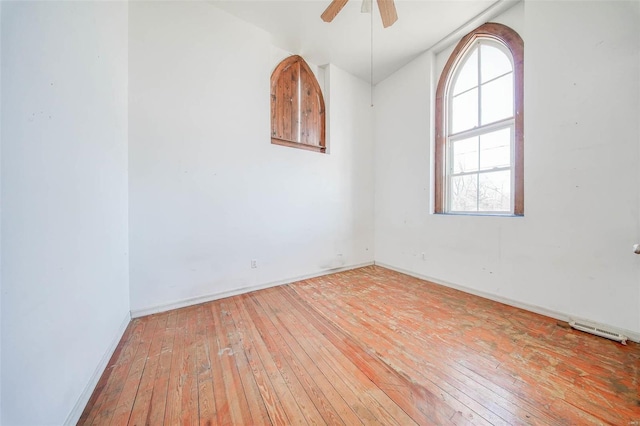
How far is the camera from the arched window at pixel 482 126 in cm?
239

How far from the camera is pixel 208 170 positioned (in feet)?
8.18

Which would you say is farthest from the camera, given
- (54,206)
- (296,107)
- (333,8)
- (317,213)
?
(317,213)

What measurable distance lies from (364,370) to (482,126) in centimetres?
306

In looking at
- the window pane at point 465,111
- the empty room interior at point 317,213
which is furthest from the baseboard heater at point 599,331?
the window pane at point 465,111

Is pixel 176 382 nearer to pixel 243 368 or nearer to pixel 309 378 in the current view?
pixel 243 368

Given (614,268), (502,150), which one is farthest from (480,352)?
(502,150)

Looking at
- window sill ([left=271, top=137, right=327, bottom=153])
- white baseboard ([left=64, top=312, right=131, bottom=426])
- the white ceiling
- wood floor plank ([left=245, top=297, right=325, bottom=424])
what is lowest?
wood floor plank ([left=245, top=297, right=325, bottom=424])

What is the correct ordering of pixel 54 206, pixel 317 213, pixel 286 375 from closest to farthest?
pixel 54 206, pixel 286 375, pixel 317 213

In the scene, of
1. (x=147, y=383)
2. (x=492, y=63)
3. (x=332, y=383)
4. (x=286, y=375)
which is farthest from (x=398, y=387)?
(x=492, y=63)

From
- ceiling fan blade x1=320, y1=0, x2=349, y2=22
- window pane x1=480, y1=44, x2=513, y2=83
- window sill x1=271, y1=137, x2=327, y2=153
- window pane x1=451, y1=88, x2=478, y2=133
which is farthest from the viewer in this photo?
window sill x1=271, y1=137, x2=327, y2=153

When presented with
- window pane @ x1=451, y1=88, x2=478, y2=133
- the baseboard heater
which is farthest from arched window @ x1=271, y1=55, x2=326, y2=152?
the baseboard heater

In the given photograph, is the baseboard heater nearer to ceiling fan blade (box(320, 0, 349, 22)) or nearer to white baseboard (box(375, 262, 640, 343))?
white baseboard (box(375, 262, 640, 343))

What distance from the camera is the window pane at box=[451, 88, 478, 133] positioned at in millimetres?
2809

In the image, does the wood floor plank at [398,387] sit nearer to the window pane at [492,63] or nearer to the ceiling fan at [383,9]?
the ceiling fan at [383,9]
